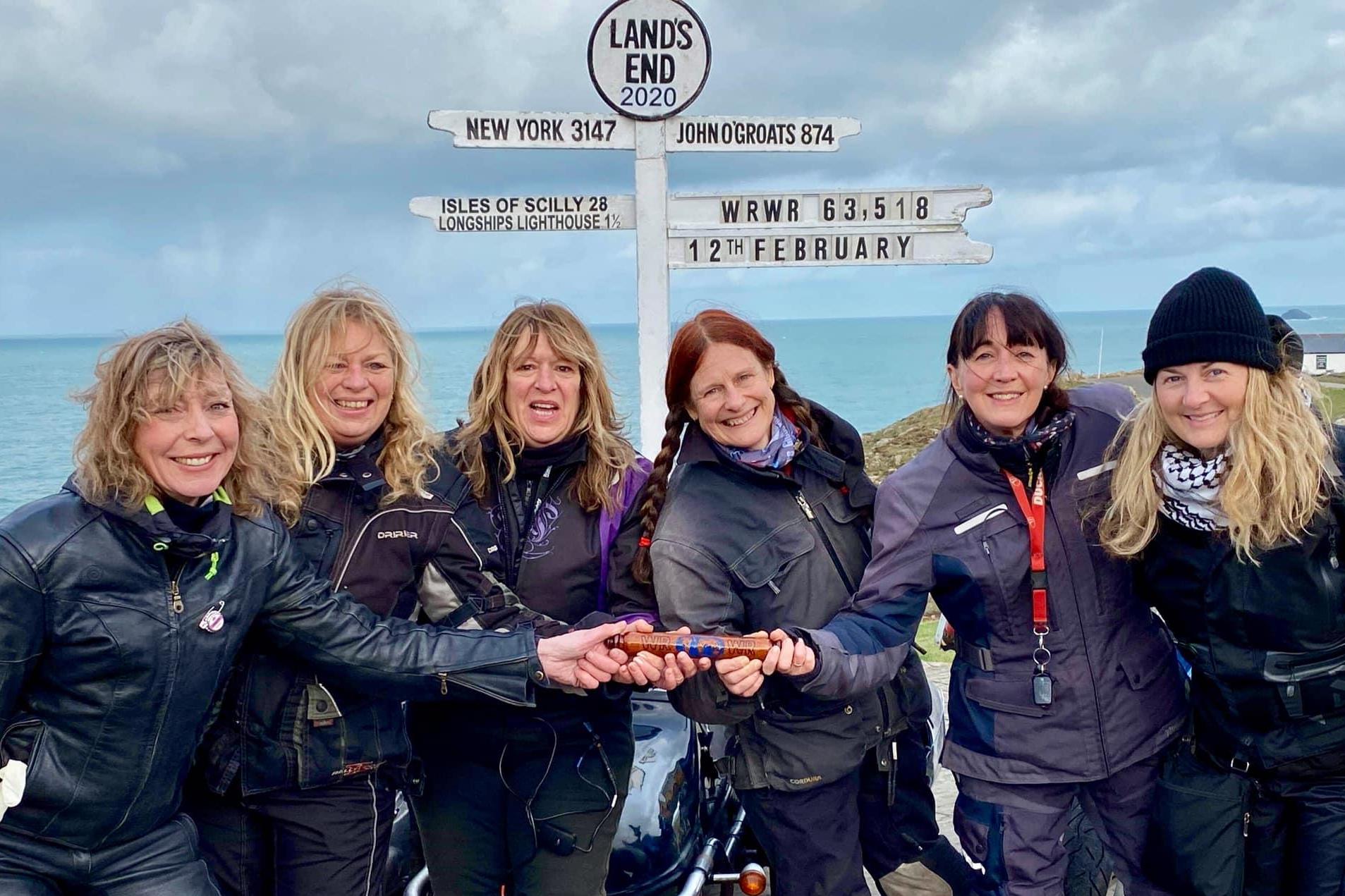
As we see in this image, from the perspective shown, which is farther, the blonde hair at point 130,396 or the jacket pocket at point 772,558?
the jacket pocket at point 772,558

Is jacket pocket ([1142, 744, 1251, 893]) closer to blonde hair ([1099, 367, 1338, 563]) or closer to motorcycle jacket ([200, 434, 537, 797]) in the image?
blonde hair ([1099, 367, 1338, 563])

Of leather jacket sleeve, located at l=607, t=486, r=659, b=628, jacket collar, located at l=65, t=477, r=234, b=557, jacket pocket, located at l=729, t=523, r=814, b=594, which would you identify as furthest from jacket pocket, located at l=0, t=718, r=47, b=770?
jacket pocket, located at l=729, t=523, r=814, b=594

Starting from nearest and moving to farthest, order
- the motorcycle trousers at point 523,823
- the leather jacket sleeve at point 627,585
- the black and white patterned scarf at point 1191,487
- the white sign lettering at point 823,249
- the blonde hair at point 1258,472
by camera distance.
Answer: the blonde hair at point 1258,472, the black and white patterned scarf at point 1191,487, the motorcycle trousers at point 523,823, the leather jacket sleeve at point 627,585, the white sign lettering at point 823,249

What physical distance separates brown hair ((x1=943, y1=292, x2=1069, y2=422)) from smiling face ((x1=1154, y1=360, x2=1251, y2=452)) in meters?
0.35

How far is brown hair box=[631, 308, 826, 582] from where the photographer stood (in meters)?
3.31

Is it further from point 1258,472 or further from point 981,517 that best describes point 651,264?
point 1258,472

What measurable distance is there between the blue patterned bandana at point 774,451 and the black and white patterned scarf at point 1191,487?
1044mm

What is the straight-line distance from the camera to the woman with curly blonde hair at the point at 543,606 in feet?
10.3

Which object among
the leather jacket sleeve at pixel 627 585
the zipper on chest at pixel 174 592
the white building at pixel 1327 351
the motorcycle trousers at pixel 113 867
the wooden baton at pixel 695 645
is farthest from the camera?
the white building at pixel 1327 351

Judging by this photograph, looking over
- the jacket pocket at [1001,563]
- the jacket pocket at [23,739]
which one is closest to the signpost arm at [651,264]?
the jacket pocket at [1001,563]

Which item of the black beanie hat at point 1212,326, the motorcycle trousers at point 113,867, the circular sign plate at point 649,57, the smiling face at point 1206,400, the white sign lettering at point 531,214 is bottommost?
the motorcycle trousers at point 113,867

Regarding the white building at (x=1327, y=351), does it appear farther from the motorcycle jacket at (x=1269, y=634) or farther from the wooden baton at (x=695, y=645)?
→ the wooden baton at (x=695, y=645)

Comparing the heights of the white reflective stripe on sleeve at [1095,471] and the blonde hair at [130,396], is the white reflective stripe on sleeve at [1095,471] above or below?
below

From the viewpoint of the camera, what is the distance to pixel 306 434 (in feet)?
10.2
